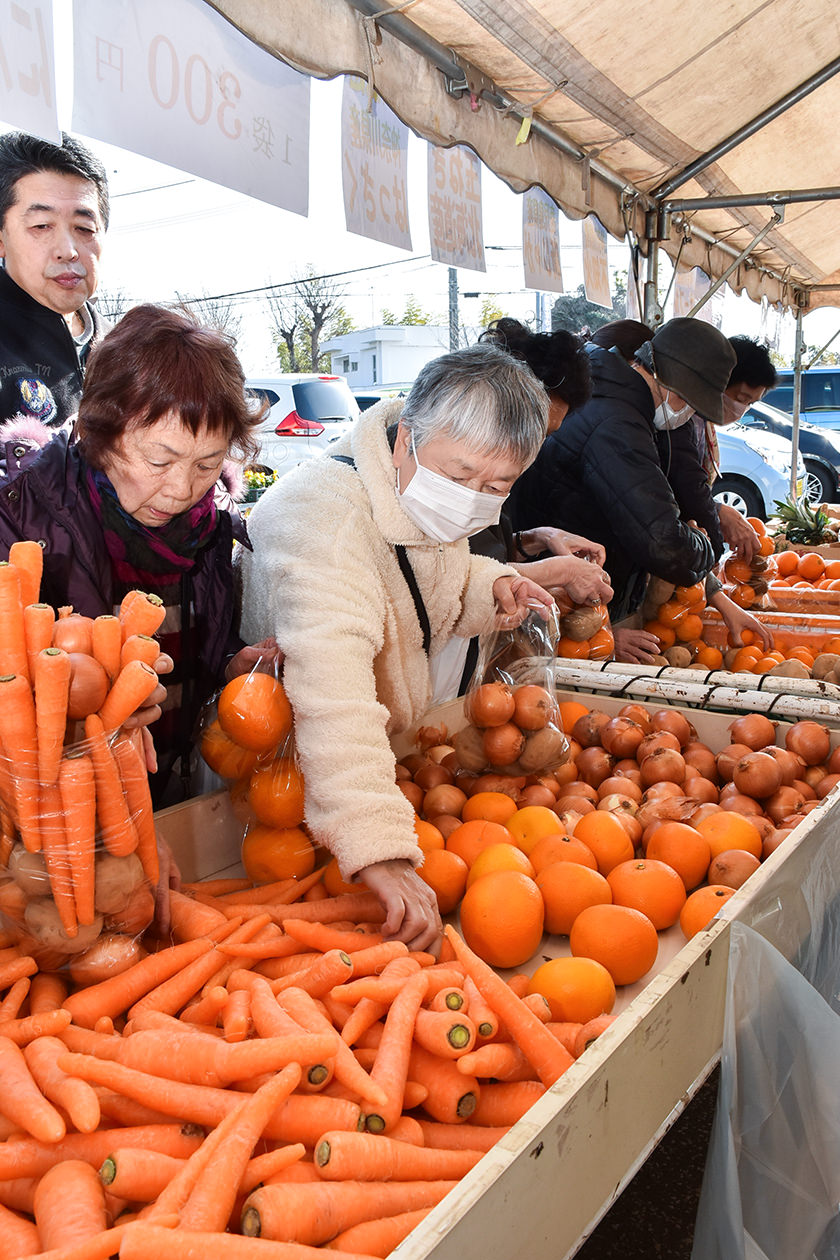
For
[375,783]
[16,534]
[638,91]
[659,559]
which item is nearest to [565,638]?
[659,559]

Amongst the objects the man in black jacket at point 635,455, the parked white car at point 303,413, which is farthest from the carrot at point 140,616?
the parked white car at point 303,413

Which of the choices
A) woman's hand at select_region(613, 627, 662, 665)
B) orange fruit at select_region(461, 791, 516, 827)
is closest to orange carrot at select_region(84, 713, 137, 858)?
orange fruit at select_region(461, 791, 516, 827)

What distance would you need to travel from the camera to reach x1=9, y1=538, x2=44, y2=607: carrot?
1277 millimetres

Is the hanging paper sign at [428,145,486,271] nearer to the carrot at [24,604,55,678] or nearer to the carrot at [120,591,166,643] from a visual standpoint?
the carrot at [120,591,166,643]

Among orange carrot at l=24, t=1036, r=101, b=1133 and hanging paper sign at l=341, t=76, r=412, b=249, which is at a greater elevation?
hanging paper sign at l=341, t=76, r=412, b=249

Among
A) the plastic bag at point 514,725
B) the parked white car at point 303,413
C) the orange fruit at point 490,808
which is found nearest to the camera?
the orange fruit at point 490,808

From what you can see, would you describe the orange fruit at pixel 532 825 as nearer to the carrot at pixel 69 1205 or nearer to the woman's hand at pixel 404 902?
the woman's hand at pixel 404 902

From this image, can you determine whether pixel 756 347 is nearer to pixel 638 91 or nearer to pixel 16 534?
pixel 638 91

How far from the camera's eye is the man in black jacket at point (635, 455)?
11.2 feet

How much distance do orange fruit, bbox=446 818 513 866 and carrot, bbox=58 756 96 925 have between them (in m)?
Result: 0.79

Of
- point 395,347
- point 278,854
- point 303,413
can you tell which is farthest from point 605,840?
point 395,347

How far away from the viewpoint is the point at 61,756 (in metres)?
1.20

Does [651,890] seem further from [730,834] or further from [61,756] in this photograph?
[61,756]

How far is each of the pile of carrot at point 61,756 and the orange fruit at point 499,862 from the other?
2.22 ft
